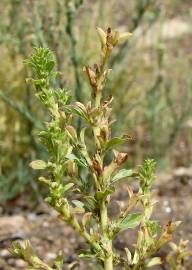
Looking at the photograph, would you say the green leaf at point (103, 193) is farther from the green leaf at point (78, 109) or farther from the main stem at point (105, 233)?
the green leaf at point (78, 109)

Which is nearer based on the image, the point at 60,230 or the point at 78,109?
the point at 78,109

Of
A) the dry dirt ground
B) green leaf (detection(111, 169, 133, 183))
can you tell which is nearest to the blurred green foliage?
the dry dirt ground

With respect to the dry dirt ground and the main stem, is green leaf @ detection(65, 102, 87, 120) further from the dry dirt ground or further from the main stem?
the dry dirt ground

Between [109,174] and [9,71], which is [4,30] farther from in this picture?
[109,174]

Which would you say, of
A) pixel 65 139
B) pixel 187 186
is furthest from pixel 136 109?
pixel 65 139

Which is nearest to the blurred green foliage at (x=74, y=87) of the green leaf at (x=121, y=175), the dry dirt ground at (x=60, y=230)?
the dry dirt ground at (x=60, y=230)

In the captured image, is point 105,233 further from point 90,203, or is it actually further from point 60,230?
point 60,230

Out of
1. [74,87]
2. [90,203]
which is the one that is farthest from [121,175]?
[74,87]
